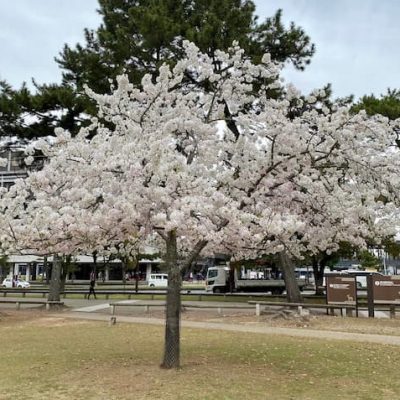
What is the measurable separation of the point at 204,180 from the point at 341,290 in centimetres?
1131

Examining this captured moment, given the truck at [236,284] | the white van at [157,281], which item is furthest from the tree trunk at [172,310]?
the white van at [157,281]

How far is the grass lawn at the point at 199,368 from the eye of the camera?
657cm

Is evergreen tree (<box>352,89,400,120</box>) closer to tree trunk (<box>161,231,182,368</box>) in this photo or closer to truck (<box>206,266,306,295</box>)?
tree trunk (<box>161,231,182,368</box>)

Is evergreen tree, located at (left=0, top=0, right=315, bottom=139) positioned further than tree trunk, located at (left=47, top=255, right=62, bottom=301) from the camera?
Result: No

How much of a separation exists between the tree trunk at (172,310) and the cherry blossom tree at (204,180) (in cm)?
2

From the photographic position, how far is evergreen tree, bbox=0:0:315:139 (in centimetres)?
1762

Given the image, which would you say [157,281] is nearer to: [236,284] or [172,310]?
[236,284]

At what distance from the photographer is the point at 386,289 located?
672 inches

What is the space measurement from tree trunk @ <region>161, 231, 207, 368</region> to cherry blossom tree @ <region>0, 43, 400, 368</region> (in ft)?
0.06

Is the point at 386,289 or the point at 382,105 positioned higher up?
the point at 382,105

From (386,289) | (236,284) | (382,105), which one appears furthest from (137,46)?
(236,284)

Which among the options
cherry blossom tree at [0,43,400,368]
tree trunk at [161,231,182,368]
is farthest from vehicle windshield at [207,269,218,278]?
tree trunk at [161,231,182,368]

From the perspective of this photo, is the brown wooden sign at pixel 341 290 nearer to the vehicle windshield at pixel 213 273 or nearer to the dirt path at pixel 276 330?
the dirt path at pixel 276 330

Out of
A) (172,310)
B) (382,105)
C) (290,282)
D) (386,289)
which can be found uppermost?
(382,105)
